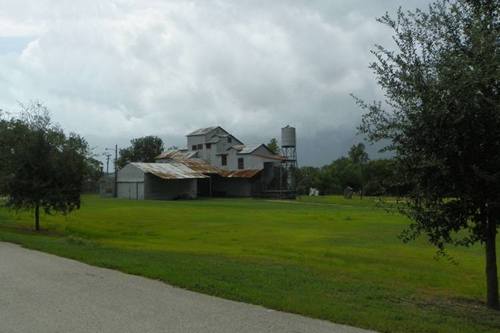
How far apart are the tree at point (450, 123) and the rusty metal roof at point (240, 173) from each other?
7506cm

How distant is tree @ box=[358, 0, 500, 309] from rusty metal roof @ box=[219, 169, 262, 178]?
7506 centimetres

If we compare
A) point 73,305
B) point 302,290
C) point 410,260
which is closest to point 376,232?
point 410,260

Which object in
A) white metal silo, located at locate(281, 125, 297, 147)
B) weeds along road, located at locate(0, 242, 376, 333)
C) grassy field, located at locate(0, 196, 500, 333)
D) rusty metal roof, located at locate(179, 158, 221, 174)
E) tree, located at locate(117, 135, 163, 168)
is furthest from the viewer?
tree, located at locate(117, 135, 163, 168)

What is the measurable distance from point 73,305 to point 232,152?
271 feet

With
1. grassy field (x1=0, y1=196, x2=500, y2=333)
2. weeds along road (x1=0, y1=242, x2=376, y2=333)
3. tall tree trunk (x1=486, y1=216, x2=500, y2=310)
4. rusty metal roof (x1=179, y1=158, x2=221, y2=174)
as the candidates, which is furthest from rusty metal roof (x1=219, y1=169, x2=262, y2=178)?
tall tree trunk (x1=486, y1=216, x2=500, y2=310)

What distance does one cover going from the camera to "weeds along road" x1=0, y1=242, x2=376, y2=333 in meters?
7.30

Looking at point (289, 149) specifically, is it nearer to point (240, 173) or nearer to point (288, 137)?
point (288, 137)

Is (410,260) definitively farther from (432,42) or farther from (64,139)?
(64,139)

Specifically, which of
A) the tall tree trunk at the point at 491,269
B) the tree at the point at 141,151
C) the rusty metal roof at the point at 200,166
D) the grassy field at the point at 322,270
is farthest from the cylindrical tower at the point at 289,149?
the tall tree trunk at the point at 491,269

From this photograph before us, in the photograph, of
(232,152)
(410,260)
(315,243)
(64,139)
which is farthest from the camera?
(232,152)

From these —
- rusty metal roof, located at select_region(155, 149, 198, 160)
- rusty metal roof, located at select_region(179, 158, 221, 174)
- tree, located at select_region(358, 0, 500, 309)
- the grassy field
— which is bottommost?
the grassy field

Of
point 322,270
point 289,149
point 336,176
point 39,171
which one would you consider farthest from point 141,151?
point 322,270

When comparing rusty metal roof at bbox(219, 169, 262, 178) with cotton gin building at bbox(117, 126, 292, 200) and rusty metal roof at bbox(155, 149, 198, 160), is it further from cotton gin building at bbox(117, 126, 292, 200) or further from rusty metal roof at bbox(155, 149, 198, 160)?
rusty metal roof at bbox(155, 149, 198, 160)

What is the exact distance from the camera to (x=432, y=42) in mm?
9914
